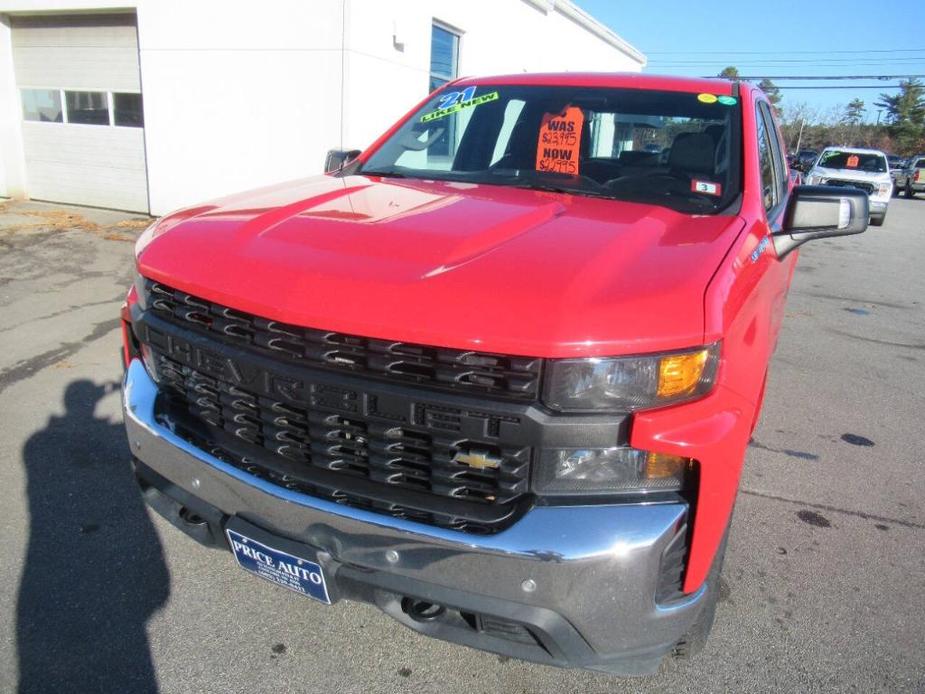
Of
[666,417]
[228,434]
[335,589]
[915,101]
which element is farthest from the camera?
[915,101]

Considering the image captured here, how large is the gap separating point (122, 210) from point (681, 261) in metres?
11.5

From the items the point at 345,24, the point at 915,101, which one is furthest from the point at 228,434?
the point at 915,101

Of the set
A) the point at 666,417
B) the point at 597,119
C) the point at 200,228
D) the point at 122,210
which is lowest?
the point at 122,210

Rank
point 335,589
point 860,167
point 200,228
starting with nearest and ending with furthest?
point 335,589 < point 200,228 < point 860,167

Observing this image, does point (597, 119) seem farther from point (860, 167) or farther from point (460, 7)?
point (860, 167)

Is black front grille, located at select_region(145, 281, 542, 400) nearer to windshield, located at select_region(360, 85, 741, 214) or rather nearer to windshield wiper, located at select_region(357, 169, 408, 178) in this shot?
windshield, located at select_region(360, 85, 741, 214)

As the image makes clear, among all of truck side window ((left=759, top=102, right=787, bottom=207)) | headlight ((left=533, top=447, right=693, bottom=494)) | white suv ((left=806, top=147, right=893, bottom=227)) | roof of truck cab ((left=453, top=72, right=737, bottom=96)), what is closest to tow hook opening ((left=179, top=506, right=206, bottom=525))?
headlight ((left=533, top=447, right=693, bottom=494))

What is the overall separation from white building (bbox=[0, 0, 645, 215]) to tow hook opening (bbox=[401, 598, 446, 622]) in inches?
326

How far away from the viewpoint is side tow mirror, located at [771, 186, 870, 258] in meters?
2.70

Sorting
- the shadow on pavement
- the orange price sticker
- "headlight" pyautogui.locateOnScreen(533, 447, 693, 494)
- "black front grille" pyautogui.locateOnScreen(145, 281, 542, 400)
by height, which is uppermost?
the orange price sticker

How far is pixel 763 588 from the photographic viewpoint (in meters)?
2.75

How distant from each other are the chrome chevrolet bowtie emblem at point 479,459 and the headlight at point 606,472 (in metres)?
0.10

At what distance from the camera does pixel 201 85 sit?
10062 millimetres

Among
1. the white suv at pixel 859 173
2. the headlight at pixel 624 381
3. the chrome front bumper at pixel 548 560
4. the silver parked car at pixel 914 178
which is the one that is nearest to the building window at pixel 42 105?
the chrome front bumper at pixel 548 560
